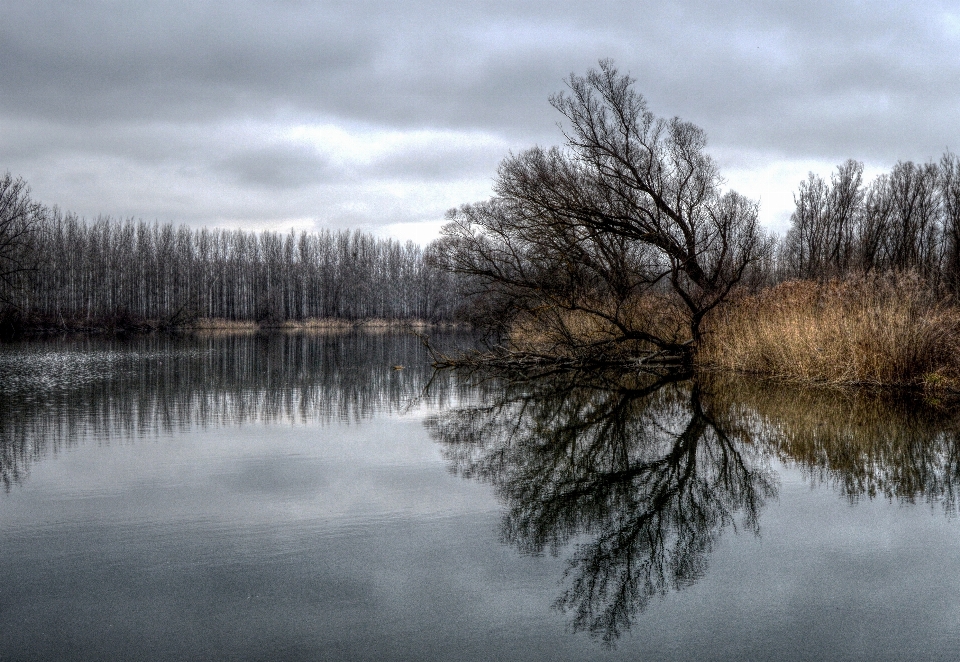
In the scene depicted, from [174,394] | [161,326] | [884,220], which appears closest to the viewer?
[174,394]

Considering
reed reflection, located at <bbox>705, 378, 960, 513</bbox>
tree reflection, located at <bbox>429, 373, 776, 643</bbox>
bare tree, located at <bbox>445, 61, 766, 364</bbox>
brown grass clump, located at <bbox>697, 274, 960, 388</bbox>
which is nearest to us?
tree reflection, located at <bbox>429, 373, 776, 643</bbox>

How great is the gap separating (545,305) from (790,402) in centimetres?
820

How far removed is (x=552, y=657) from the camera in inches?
130

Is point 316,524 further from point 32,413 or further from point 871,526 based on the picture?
point 32,413

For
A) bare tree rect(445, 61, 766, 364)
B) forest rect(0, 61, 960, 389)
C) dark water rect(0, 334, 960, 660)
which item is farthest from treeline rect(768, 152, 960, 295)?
dark water rect(0, 334, 960, 660)

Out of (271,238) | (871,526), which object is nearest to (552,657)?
(871,526)

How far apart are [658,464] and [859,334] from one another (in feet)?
26.1

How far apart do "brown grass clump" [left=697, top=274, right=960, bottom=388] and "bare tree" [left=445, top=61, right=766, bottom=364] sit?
Answer: 2400 mm

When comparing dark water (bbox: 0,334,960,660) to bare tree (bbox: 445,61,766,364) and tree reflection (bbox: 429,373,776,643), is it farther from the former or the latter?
bare tree (bbox: 445,61,766,364)

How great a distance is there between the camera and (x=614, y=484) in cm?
655

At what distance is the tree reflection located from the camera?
428cm

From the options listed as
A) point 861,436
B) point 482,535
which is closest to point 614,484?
point 482,535

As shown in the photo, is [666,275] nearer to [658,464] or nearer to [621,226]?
[621,226]

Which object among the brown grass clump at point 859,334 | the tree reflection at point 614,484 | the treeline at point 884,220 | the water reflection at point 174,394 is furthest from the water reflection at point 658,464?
the treeline at point 884,220
